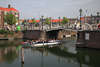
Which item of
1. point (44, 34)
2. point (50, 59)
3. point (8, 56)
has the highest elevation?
point (44, 34)

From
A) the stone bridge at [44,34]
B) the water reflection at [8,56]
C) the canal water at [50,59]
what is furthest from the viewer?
the stone bridge at [44,34]

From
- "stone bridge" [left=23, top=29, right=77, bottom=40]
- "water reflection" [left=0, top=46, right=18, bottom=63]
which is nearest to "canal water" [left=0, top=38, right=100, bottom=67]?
"water reflection" [left=0, top=46, right=18, bottom=63]

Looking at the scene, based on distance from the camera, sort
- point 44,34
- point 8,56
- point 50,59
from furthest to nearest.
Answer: point 44,34 < point 8,56 < point 50,59

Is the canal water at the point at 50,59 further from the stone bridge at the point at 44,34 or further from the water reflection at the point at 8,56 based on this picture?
the stone bridge at the point at 44,34

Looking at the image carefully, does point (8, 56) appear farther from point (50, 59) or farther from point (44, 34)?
point (44, 34)

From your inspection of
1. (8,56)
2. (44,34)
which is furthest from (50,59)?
(44,34)

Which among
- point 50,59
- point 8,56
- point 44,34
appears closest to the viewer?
point 50,59

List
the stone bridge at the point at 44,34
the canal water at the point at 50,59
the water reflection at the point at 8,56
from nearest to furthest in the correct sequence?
the canal water at the point at 50,59, the water reflection at the point at 8,56, the stone bridge at the point at 44,34

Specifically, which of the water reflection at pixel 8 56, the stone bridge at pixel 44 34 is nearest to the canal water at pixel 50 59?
the water reflection at pixel 8 56

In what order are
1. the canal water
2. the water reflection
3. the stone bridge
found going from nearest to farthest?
the canal water
the water reflection
the stone bridge

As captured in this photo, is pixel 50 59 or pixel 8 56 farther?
pixel 8 56

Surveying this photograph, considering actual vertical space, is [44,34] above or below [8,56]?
above

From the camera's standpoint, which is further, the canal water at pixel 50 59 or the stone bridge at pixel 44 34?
the stone bridge at pixel 44 34

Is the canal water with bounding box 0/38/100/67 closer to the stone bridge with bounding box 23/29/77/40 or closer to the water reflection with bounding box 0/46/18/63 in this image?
the water reflection with bounding box 0/46/18/63
